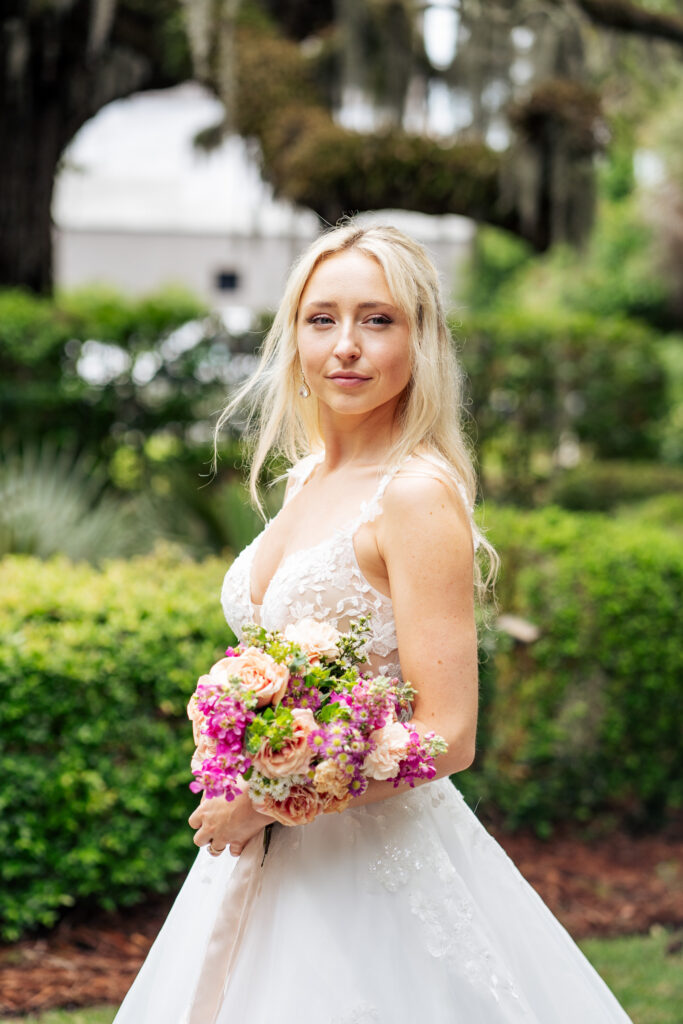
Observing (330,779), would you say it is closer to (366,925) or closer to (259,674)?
(259,674)

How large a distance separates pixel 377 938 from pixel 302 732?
47 cm

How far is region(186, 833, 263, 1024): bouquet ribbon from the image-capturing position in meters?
2.10

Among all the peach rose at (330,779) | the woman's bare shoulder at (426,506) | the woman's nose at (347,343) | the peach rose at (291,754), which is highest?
the woman's nose at (347,343)

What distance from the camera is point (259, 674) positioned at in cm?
193

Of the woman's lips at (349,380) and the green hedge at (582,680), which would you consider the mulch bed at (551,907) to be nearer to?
the green hedge at (582,680)

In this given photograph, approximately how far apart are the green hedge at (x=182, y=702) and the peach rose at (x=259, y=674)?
7.44 ft

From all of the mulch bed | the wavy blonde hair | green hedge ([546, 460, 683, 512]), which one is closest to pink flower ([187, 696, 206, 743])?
the wavy blonde hair

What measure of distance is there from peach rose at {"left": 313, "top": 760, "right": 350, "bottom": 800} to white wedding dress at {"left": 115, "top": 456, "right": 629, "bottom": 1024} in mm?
281

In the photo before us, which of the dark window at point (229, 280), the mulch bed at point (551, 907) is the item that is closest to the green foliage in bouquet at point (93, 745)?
the mulch bed at point (551, 907)

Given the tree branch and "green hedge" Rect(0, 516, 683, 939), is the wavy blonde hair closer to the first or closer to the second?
"green hedge" Rect(0, 516, 683, 939)

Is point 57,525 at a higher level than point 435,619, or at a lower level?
lower

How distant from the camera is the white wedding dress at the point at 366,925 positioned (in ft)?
6.64

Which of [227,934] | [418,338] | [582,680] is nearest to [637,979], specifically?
[582,680]

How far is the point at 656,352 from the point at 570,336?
41.5 inches
